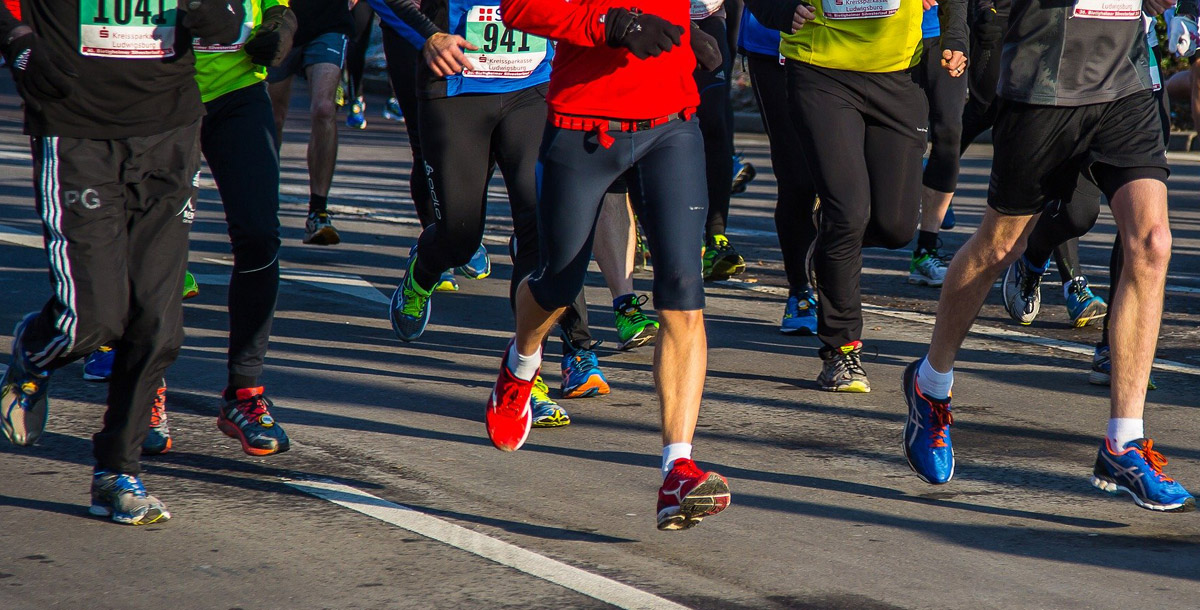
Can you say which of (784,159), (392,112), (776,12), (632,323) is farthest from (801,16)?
(392,112)

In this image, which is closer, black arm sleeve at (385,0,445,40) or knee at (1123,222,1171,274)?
knee at (1123,222,1171,274)

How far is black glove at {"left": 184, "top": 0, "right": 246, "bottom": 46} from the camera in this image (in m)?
4.38

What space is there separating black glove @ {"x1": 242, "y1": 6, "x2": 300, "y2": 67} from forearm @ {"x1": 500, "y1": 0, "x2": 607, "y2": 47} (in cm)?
82

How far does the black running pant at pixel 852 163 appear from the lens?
19.7 feet

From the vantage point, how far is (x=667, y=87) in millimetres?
4492

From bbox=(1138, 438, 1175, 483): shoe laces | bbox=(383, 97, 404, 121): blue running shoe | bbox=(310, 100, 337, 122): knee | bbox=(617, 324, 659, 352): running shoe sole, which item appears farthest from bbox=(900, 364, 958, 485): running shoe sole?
bbox=(383, 97, 404, 121): blue running shoe

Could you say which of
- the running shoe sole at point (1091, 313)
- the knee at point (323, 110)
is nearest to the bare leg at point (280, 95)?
the knee at point (323, 110)

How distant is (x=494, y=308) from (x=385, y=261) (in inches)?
66.7

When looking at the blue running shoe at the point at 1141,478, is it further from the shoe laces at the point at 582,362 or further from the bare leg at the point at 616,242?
the bare leg at the point at 616,242

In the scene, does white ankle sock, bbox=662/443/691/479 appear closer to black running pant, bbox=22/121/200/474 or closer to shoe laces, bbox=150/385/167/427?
black running pant, bbox=22/121/200/474

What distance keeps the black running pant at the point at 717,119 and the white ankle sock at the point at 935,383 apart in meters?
3.46

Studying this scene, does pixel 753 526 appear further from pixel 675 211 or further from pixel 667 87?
pixel 667 87

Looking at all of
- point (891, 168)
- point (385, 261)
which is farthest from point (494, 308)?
point (891, 168)

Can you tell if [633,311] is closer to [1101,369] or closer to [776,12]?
[776,12]
